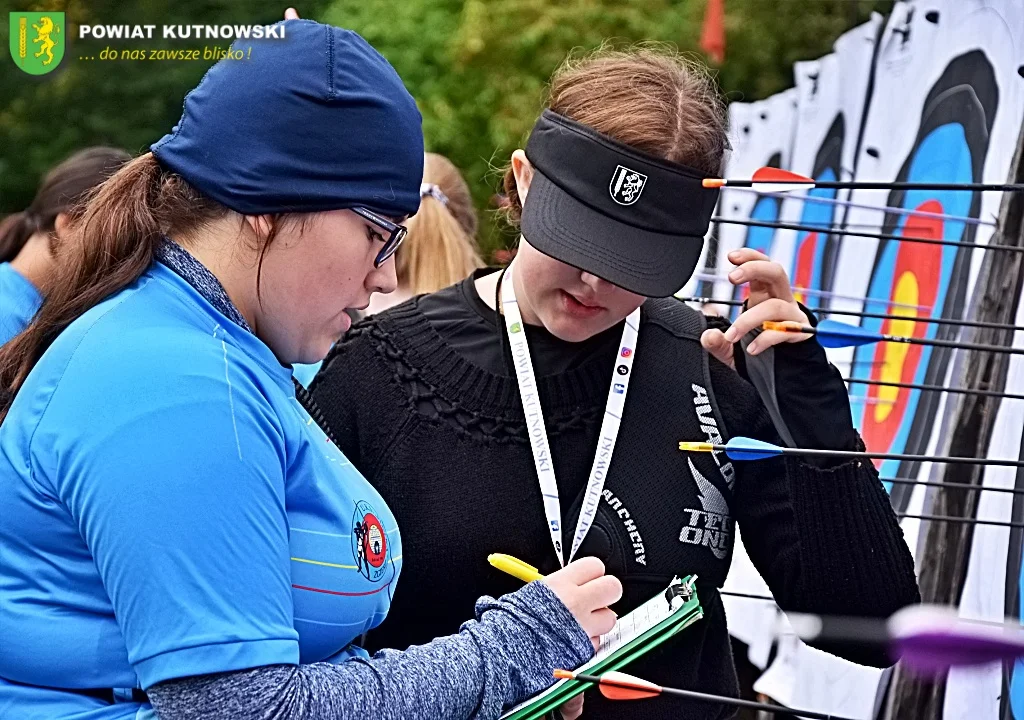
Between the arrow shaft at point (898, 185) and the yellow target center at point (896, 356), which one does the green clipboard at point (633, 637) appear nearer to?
the arrow shaft at point (898, 185)

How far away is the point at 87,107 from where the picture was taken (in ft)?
42.2

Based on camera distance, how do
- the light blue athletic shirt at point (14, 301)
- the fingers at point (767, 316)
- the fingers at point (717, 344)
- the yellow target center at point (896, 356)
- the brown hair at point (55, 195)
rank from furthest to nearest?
the yellow target center at point (896, 356) < the brown hair at point (55, 195) < the light blue athletic shirt at point (14, 301) < the fingers at point (717, 344) < the fingers at point (767, 316)

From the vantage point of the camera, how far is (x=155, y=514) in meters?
1.28

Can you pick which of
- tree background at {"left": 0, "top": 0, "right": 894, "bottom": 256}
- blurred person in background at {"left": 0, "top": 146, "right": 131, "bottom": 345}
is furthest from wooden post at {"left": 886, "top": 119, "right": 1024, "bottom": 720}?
tree background at {"left": 0, "top": 0, "right": 894, "bottom": 256}

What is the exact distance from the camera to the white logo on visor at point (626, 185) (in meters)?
2.08

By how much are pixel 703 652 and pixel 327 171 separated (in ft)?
3.77

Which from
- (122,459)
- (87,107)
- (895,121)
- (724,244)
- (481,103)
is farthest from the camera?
(481,103)

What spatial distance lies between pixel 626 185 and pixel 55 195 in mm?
2525

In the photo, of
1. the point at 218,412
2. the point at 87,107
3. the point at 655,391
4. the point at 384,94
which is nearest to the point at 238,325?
the point at 218,412

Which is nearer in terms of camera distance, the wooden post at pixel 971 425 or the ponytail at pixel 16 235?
the wooden post at pixel 971 425

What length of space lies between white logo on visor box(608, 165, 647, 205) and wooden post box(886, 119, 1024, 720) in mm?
1137

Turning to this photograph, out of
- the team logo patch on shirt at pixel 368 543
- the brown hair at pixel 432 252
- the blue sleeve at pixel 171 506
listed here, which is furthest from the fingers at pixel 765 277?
the brown hair at pixel 432 252

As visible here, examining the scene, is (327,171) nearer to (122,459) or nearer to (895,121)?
(122,459)

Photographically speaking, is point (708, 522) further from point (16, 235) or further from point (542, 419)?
point (16, 235)
